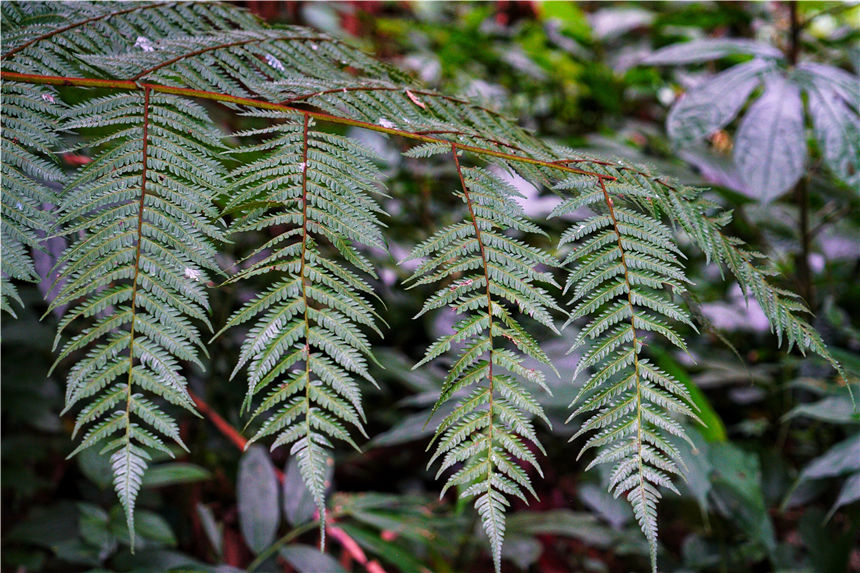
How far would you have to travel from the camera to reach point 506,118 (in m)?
0.90

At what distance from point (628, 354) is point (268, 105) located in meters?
0.50

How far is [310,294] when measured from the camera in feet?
1.87

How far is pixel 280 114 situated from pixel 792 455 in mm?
1503

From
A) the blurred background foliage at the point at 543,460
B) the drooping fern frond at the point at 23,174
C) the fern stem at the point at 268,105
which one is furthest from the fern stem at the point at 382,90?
the blurred background foliage at the point at 543,460

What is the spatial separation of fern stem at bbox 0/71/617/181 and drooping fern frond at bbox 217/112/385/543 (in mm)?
24

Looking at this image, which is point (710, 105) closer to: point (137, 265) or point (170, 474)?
point (137, 265)

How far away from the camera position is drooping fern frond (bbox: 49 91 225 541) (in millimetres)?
536

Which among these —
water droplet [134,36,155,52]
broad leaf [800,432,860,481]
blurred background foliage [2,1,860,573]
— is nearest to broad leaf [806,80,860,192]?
blurred background foliage [2,1,860,573]

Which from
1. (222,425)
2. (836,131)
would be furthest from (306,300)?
(836,131)

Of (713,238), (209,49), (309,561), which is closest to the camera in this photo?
(713,238)

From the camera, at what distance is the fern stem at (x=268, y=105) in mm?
680

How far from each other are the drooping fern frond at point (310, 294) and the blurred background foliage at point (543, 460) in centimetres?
44

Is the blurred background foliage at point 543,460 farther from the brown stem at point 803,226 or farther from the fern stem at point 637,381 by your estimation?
the fern stem at point 637,381

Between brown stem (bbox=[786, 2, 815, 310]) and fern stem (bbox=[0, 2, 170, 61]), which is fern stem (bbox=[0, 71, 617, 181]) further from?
brown stem (bbox=[786, 2, 815, 310])
